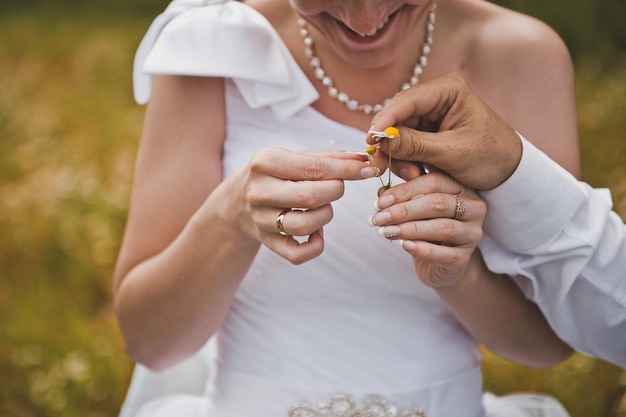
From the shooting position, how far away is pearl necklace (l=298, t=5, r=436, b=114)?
1.62 m

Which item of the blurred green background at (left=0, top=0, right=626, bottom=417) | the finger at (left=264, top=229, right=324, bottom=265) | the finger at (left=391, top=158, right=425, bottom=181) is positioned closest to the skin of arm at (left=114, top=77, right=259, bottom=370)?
the finger at (left=264, top=229, right=324, bottom=265)

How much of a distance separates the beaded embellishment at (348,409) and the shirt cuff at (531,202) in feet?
1.38

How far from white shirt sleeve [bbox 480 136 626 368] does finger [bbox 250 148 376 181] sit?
0.94 ft

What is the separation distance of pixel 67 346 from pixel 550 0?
11.4 ft

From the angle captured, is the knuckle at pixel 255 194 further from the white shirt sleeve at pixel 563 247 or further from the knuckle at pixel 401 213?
the white shirt sleeve at pixel 563 247

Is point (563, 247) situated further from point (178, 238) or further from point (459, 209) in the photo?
point (178, 238)

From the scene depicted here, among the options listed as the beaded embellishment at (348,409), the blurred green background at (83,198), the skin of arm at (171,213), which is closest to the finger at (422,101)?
the skin of arm at (171,213)

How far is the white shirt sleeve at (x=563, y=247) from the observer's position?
1.37 metres

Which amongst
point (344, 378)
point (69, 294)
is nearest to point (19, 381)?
point (69, 294)

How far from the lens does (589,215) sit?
4.76 ft

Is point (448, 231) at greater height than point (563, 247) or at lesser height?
greater

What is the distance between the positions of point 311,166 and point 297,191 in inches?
1.9

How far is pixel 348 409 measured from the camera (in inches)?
61.7

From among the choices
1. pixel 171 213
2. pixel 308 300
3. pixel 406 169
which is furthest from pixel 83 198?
pixel 406 169
